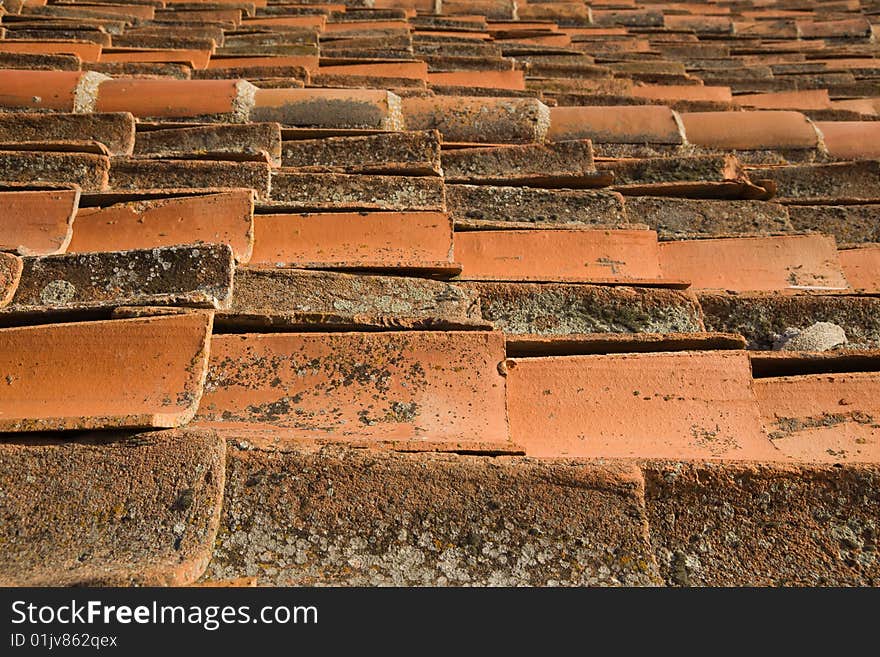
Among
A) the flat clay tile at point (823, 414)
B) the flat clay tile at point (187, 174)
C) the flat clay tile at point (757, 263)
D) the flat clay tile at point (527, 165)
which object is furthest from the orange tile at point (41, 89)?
the flat clay tile at point (823, 414)

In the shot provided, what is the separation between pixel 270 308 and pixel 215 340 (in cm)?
16

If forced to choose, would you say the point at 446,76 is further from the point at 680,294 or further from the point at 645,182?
the point at 680,294

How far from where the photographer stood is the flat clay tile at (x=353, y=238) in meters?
1.90

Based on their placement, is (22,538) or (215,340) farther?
(215,340)

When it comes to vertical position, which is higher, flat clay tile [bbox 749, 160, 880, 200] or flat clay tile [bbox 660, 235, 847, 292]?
flat clay tile [bbox 749, 160, 880, 200]

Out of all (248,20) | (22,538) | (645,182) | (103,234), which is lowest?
(22,538)

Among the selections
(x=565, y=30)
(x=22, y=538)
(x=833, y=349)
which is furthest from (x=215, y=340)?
(x=565, y=30)

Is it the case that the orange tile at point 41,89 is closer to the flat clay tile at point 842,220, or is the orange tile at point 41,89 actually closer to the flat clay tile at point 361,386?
the flat clay tile at point 361,386

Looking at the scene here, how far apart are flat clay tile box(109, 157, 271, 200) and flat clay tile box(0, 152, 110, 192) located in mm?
37

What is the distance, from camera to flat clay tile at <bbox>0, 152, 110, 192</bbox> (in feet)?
6.77

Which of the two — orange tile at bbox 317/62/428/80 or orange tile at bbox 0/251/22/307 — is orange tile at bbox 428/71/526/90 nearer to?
orange tile at bbox 317/62/428/80

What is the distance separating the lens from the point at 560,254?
6.62 feet

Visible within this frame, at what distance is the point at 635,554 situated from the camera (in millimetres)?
1262

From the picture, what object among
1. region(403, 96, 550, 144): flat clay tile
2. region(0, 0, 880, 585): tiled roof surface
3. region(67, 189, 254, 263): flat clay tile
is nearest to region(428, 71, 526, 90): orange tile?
region(0, 0, 880, 585): tiled roof surface
